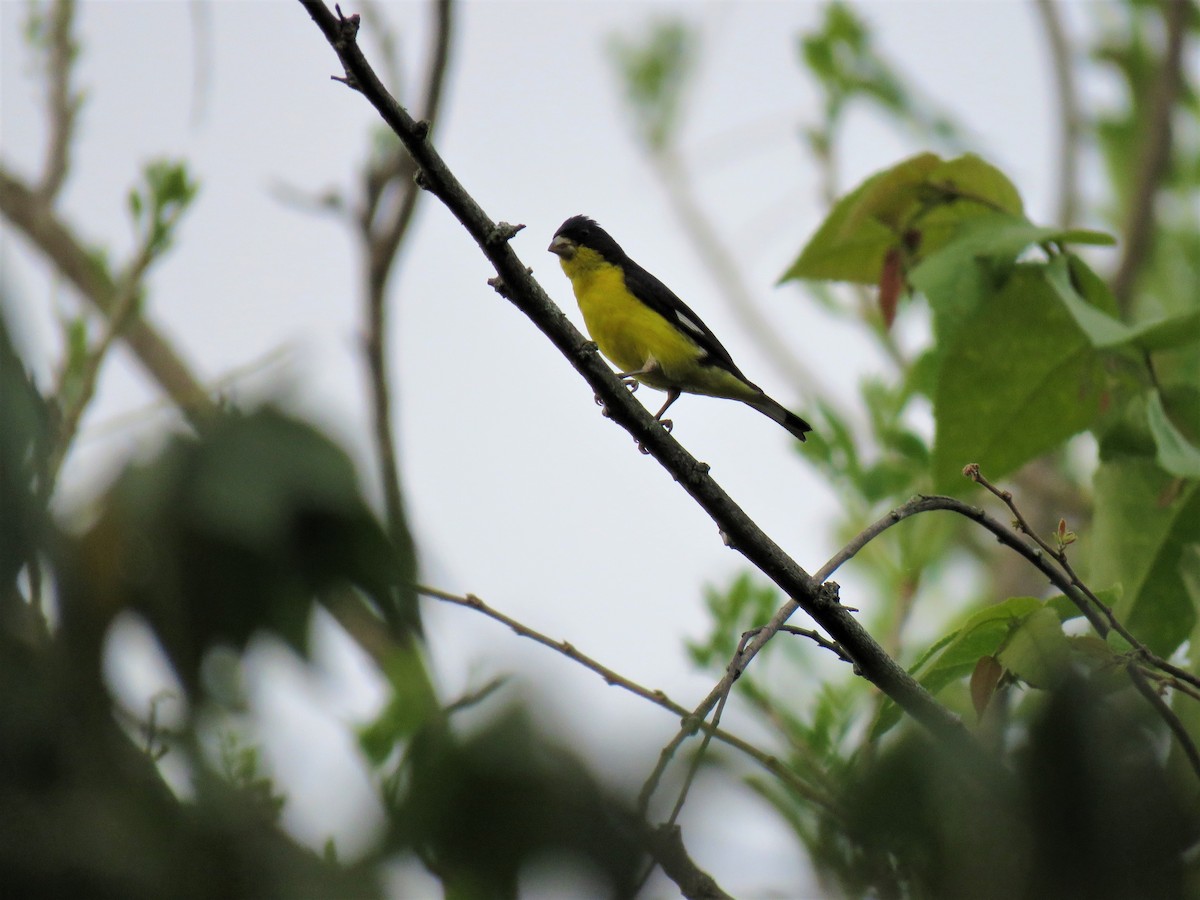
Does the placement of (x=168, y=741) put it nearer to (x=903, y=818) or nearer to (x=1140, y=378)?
(x=903, y=818)

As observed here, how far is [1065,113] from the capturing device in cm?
836

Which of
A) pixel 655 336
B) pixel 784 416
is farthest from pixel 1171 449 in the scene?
pixel 655 336

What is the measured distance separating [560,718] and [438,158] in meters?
1.29

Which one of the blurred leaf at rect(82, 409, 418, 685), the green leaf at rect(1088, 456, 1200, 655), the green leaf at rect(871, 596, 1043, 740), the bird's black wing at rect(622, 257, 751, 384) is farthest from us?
the bird's black wing at rect(622, 257, 751, 384)

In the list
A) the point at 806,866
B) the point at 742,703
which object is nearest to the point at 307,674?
the point at 806,866

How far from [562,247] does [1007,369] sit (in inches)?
129

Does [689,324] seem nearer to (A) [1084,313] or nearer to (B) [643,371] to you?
(B) [643,371]

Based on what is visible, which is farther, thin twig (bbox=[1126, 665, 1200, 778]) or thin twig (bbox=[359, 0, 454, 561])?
thin twig (bbox=[359, 0, 454, 561])

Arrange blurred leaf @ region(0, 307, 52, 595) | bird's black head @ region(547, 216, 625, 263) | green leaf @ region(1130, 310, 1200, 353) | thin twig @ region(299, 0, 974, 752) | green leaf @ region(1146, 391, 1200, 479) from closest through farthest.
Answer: blurred leaf @ region(0, 307, 52, 595) < thin twig @ region(299, 0, 974, 752) < green leaf @ region(1146, 391, 1200, 479) < green leaf @ region(1130, 310, 1200, 353) < bird's black head @ region(547, 216, 625, 263)

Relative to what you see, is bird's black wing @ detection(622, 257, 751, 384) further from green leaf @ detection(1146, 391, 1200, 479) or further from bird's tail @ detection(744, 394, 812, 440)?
green leaf @ detection(1146, 391, 1200, 479)

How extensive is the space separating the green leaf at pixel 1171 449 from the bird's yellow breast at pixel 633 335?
8.87 feet

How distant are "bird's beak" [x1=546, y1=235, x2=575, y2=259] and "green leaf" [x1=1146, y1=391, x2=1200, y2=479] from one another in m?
3.63

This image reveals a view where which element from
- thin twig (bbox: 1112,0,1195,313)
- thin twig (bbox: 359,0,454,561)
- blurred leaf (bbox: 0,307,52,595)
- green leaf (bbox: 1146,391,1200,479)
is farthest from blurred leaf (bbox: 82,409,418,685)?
thin twig (bbox: 1112,0,1195,313)

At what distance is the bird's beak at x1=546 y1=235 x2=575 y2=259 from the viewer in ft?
21.4
